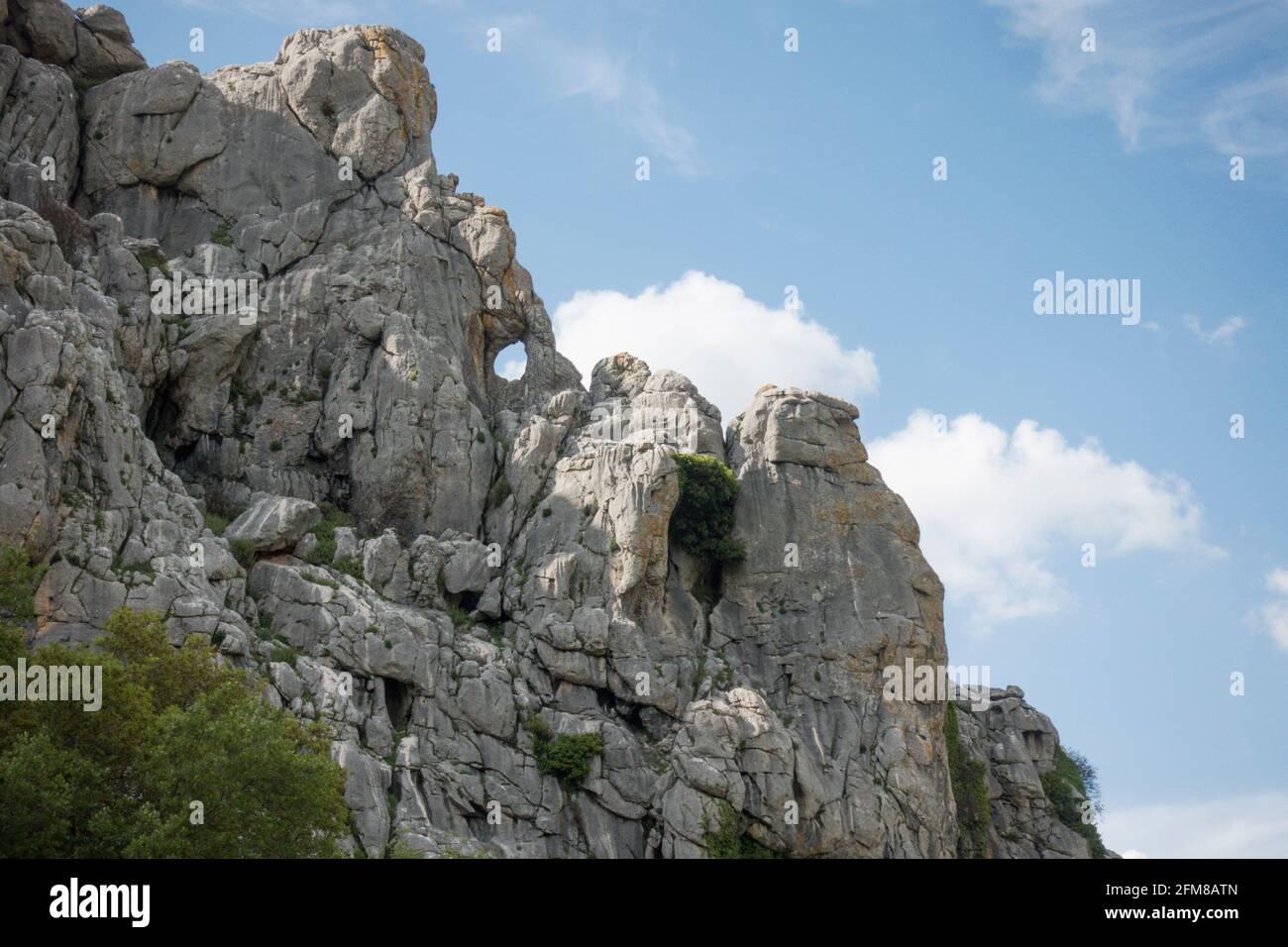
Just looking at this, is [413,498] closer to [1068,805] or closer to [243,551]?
[243,551]

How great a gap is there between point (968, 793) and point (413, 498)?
30.4 meters

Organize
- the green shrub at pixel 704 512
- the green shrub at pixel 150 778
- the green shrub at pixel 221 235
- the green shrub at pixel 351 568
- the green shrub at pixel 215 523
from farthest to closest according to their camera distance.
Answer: the green shrub at pixel 221 235 < the green shrub at pixel 704 512 < the green shrub at pixel 351 568 < the green shrub at pixel 215 523 < the green shrub at pixel 150 778

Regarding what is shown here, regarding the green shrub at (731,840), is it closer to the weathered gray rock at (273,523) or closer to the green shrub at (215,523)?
the weathered gray rock at (273,523)

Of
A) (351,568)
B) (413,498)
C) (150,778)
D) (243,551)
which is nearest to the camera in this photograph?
(150,778)

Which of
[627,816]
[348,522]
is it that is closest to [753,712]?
[627,816]

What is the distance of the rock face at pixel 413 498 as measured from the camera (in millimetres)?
54406

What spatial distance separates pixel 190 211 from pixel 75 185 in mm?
5817

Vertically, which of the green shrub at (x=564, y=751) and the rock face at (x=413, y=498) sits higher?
the rock face at (x=413, y=498)

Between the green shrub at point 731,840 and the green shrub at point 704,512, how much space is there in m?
14.3

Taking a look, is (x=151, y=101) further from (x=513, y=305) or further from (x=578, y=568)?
(x=578, y=568)

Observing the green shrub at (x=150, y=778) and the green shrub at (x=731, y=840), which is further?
the green shrub at (x=731, y=840)

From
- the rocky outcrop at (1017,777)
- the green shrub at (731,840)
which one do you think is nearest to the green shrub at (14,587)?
the green shrub at (731,840)

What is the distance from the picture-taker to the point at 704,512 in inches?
2741

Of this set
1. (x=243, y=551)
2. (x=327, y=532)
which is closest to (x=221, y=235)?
(x=327, y=532)
